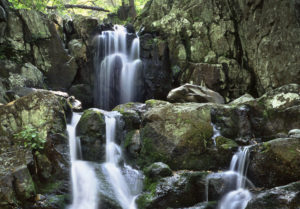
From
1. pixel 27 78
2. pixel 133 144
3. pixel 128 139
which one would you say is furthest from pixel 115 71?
pixel 133 144

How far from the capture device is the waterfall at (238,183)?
5.45 metres

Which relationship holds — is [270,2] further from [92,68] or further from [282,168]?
[92,68]

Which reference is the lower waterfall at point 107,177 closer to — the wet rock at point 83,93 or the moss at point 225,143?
Result: the moss at point 225,143

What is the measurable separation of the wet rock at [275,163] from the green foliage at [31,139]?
5.01 m

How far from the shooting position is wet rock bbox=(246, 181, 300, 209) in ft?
14.3

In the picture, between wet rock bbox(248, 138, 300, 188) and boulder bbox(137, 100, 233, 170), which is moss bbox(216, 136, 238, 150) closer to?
boulder bbox(137, 100, 233, 170)

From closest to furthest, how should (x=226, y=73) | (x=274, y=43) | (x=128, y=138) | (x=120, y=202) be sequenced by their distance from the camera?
1. (x=120, y=202)
2. (x=128, y=138)
3. (x=274, y=43)
4. (x=226, y=73)

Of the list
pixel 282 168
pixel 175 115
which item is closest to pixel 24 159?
pixel 175 115

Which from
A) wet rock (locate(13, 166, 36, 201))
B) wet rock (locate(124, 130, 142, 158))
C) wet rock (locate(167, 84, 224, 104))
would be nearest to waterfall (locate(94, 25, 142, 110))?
wet rock (locate(167, 84, 224, 104))

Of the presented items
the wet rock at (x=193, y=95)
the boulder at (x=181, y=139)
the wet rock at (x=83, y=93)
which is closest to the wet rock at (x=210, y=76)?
the wet rock at (x=193, y=95)

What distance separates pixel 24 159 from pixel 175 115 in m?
4.26

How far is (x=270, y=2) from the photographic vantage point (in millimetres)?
10164

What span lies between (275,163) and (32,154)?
547 cm

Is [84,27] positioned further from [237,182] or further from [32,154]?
[237,182]
